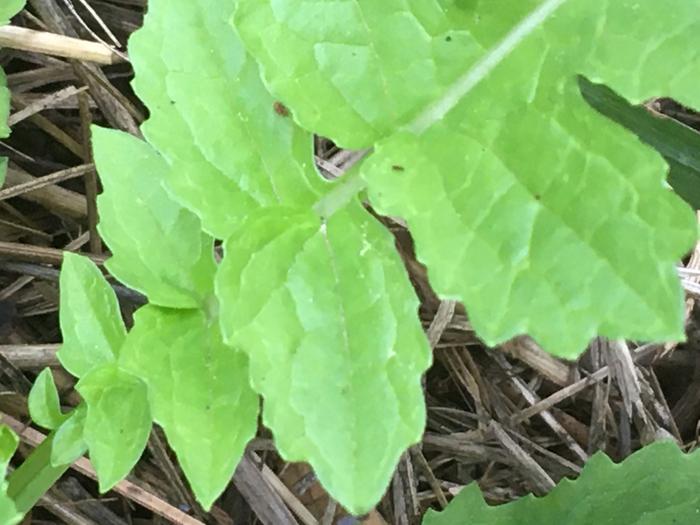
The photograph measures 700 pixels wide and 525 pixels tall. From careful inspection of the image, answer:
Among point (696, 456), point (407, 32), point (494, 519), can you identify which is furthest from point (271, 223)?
point (696, 456)

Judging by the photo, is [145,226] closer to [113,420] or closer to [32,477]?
[113,420]

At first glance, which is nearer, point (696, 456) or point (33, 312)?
point (696, 456)

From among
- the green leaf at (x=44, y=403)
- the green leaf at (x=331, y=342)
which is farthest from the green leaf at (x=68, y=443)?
the green leaf at (x=331, y=342)

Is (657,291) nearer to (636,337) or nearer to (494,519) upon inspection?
(636,337)

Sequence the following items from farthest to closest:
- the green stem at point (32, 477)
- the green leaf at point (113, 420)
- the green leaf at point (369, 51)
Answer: the green stem at point (32, 477), the green leaf at point (113, 420), the green leaf at point (369, 51)

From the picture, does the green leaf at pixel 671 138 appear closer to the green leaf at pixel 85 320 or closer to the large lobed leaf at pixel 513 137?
the large lobed leaf at pixel 513 137

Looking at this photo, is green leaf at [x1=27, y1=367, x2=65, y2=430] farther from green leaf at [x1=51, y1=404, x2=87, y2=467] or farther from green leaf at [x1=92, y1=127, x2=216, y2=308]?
green leaf at [x1=92, y1=127, x2=216, y2=308]
